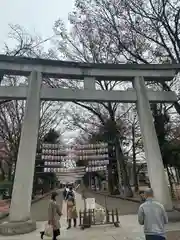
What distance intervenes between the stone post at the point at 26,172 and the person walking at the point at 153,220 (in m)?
5.82

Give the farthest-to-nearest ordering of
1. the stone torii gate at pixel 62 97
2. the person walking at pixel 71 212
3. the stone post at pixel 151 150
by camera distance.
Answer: the person walking at pixel 71 212
the stone post at pixel 151 150
the stone torii gate at pixel 62 97

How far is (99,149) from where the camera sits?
11648 millimetres

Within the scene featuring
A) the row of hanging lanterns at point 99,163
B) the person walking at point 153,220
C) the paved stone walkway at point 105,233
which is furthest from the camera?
the row of hanging lanterns at point 99,163

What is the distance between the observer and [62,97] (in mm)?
10797

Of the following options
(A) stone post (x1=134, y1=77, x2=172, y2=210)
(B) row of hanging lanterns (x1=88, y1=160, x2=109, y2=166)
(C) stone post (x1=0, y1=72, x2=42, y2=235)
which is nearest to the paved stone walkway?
(C) stone post (x1=0, y1=72, x2=42, y2=235)

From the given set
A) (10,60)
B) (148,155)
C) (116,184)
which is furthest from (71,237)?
(116,184)

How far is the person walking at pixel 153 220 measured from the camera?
455 centimetres

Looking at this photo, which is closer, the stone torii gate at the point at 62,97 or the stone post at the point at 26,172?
the stone post at the point at 26,172

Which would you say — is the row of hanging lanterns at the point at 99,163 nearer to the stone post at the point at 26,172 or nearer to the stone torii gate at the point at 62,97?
the stone torii gate at the point at 62,97

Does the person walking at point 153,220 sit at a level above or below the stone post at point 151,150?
below

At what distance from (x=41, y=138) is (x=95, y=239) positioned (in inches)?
721

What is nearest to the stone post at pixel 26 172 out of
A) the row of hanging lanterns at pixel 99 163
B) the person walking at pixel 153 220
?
the row of hanging lanterns at pixel 99 163

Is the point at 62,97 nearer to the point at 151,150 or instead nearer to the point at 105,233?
the point at 151,150

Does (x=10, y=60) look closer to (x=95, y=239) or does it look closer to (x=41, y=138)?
(x=95, y=239)
